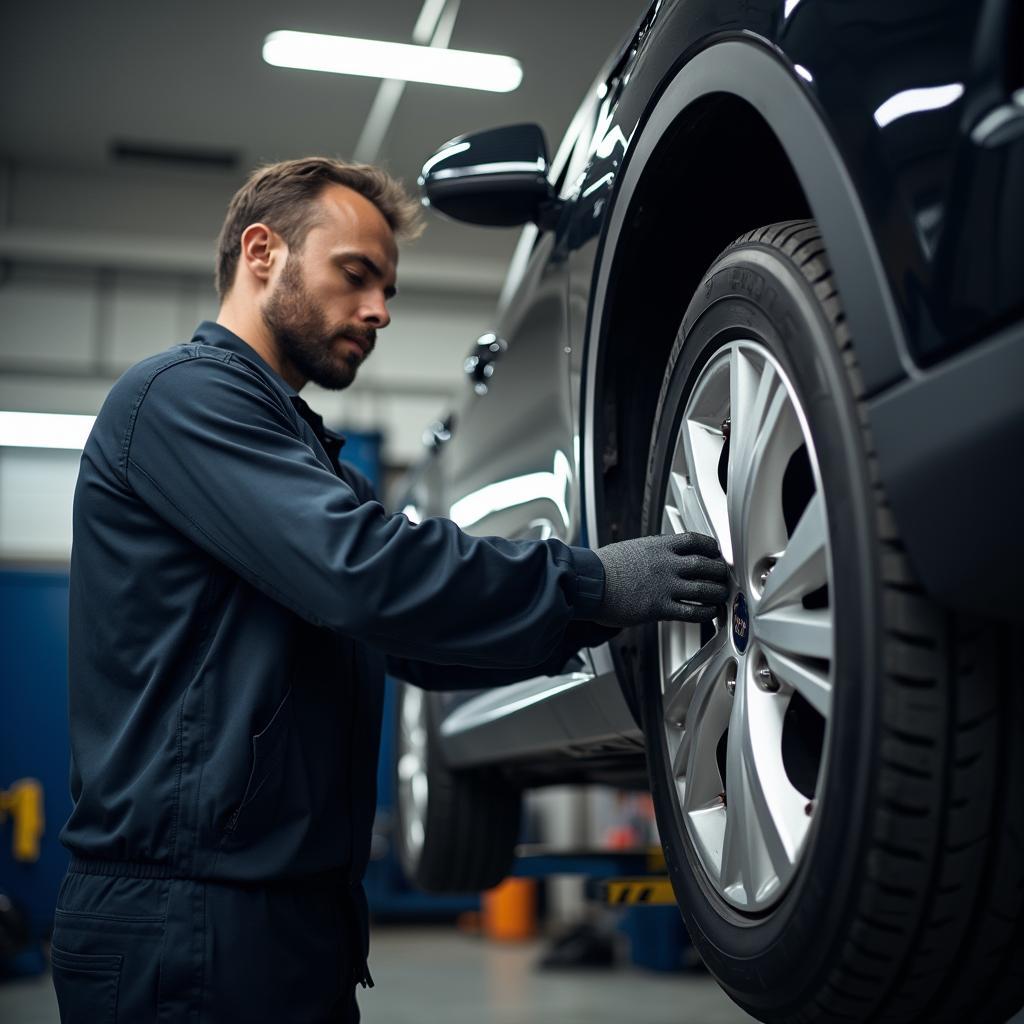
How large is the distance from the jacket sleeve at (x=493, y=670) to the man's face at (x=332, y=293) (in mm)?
426

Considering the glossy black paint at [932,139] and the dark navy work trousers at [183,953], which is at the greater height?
the glossy black paint at [932,139]

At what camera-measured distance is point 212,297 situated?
26.6 feet

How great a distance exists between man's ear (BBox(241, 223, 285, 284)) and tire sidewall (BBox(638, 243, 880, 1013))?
700 mm

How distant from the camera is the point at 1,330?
7.63 m

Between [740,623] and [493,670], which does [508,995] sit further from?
[740,623]

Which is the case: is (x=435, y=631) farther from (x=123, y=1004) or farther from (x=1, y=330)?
(x=1, y=330)

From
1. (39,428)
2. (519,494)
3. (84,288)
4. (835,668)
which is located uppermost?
(84,288)

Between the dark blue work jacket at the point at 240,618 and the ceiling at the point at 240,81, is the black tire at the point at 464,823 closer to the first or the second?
the dark blue work jacket at the point at 240,618

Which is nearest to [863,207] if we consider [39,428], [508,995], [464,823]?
[464,823]

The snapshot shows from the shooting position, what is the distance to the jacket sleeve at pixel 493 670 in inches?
53.9

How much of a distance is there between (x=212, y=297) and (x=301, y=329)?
6857mm

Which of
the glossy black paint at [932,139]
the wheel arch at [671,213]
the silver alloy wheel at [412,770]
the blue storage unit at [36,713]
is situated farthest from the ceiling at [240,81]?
the glossy black paint at [932,139]

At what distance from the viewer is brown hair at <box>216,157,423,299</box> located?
1.62 m

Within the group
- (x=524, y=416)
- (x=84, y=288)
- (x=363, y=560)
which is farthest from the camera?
(x=84, y=288)
